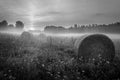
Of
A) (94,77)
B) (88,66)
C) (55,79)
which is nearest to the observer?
(55,79)

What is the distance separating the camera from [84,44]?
200 inches

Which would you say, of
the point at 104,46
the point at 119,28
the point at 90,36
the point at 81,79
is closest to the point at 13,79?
the point at 81,79

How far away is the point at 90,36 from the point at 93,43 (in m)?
0.46

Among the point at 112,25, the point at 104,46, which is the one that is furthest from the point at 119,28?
the point at 104,46

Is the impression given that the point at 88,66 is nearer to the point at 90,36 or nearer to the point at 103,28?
the point at 90,36

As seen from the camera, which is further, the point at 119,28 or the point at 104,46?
the point at 119,28

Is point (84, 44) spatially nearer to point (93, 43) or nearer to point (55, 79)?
point (93, 43)

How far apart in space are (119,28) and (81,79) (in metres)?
46.1

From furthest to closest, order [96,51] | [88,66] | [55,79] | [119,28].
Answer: [119,28] < [96,51] < [88,66] < [55,79]

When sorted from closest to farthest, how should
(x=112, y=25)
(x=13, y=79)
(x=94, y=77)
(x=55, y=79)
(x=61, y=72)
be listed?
(x=13, y=79) → (x=55, y=79) → (x=94, y=77) → (x=61, y=72) → (x=112, y=25)

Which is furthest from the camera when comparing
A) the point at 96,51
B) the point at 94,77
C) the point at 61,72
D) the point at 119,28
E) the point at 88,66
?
the point at 119,28

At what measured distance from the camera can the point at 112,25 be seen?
45.2 m

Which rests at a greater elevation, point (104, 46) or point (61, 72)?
point (104, 46)

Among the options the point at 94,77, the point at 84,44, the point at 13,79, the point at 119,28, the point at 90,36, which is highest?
the point at 119,28
